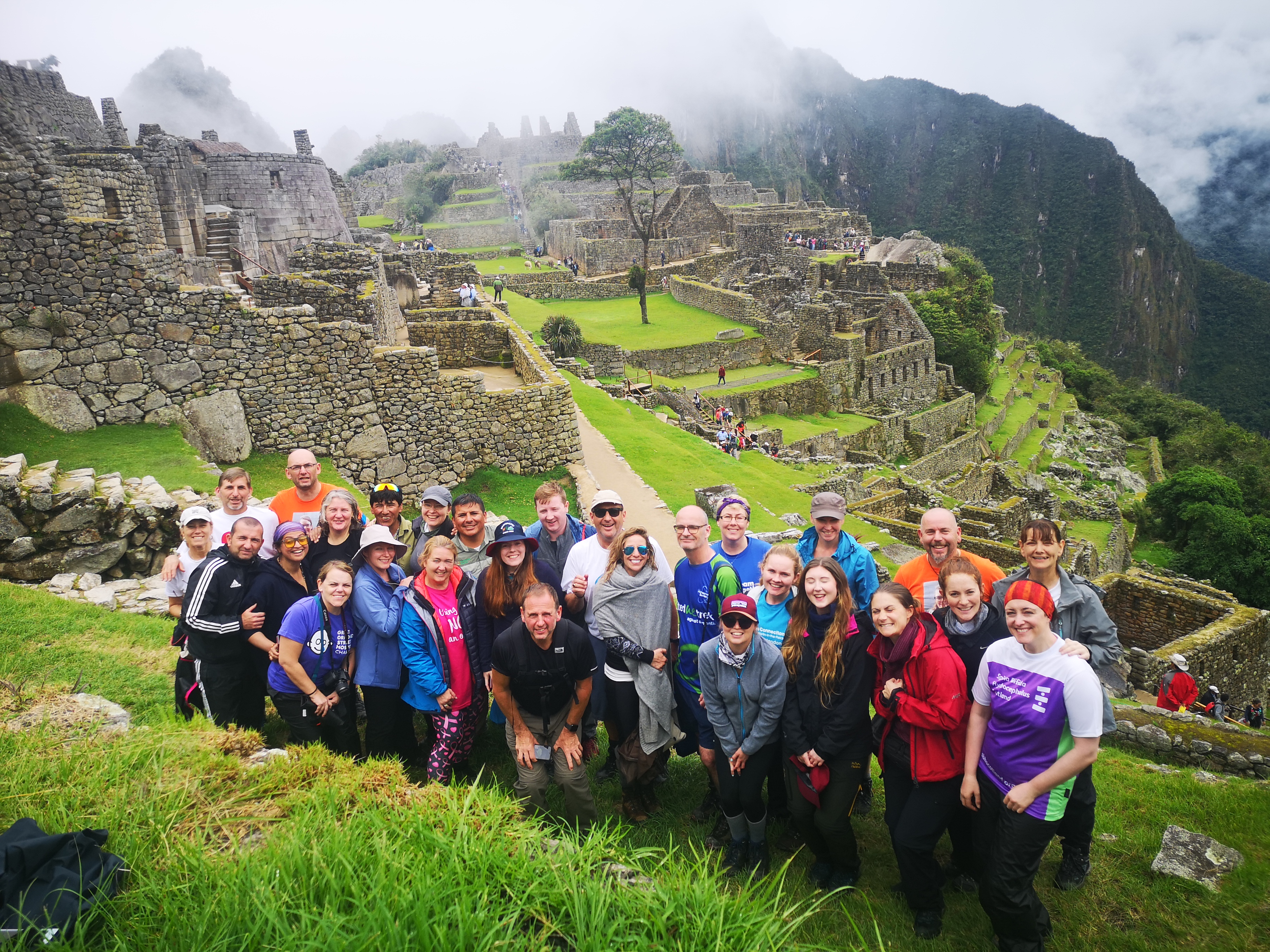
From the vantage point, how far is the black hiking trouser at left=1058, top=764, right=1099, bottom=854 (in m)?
4.09

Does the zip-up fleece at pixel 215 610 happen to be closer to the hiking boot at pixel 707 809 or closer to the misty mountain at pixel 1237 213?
the hiking boot at pixel 707 809

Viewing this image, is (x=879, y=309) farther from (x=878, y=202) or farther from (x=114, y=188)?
(x=878, y=202)

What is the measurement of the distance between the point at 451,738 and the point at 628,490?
8002mm

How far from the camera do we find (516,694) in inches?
171

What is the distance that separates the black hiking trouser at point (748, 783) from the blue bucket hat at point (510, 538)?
5.38ft

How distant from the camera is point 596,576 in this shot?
5004 mm

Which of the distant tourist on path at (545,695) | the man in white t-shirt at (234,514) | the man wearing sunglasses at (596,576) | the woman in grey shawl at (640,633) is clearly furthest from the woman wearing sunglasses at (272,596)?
the woman in grey shawl at (640,633)

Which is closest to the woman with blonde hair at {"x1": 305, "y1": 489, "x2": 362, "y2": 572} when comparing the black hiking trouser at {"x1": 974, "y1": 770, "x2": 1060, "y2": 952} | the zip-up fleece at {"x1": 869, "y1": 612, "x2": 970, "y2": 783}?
the zip-up fleece at {"x1": 869, "y1": 612, "x2": 970, "y2": 783}

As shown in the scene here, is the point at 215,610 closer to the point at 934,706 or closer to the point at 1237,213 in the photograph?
the point at 934,706

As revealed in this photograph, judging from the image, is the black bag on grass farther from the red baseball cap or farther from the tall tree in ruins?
the tall tree in ruins

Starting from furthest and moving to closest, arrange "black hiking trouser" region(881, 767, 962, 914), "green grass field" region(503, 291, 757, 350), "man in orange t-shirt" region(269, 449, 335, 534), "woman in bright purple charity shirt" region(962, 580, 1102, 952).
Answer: "green grass field" region(503, 291, 757, 350) < "man in orange t-shirt" region(269, 449, 335, 534) < "black hiking trouser" region(881, 767, 962, 914) < "woman in bright purple charity shirt" region(962, 580, 1102, 952)

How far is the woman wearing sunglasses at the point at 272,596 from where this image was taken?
4504 millimetres

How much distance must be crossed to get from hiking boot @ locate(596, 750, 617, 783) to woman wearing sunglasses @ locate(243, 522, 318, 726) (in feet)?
7.50

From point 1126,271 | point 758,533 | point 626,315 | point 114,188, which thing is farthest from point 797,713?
point 1126,271
